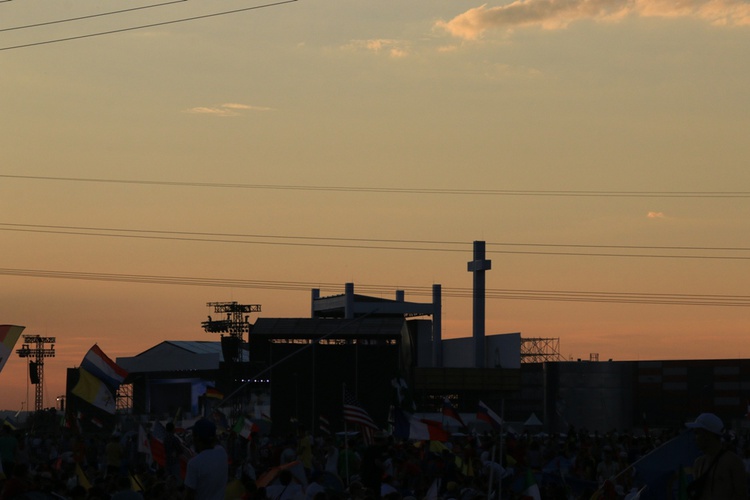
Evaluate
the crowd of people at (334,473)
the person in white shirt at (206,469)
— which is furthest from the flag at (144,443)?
the person in white shirt at (206,469)

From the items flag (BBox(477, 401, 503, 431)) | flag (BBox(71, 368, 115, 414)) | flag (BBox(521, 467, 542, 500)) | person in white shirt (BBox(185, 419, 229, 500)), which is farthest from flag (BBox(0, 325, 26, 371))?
person in white shirt (BBox(185, 419, 229, 500))

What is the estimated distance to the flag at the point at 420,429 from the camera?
87.2 feet

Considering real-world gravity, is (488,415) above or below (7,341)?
below

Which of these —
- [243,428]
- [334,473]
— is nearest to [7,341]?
[334,473]

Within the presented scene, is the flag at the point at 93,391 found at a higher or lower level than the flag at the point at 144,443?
higher

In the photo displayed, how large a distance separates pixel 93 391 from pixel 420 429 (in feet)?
22.3

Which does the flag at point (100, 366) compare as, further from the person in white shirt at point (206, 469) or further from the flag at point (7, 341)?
the person in white shirt at point (206, 469)

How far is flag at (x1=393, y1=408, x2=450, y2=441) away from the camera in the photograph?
26.6 meters

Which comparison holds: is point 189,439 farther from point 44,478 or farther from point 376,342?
point 376,342

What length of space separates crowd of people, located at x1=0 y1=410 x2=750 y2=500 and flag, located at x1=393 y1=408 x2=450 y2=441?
440 millimetres

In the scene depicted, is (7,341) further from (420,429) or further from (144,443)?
(420,429)

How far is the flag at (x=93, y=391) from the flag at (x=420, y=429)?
6.11 metres

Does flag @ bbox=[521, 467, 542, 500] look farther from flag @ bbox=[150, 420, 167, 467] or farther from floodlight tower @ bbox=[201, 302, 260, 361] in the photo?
floodlight tower @ bbox=[201, 302, 260, 361]

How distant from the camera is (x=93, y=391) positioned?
26.1 m
